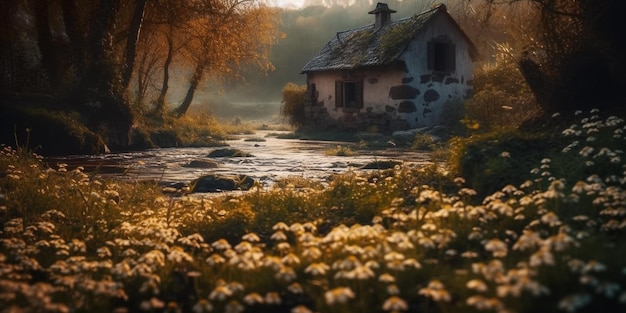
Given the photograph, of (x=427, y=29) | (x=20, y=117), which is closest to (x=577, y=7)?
(x=20, y=117)

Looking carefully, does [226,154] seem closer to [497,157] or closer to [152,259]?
[497,157]

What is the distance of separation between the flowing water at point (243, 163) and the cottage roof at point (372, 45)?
684 centimetres

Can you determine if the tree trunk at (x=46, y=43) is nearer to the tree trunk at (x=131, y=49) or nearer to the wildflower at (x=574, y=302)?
the tree trunk at (x=131, y=49)

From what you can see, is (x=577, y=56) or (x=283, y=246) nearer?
(x=283, y=246)

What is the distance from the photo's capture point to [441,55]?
92.0 feet

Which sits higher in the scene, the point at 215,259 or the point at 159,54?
the point at 159,54

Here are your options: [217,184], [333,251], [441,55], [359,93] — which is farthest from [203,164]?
[441,55]

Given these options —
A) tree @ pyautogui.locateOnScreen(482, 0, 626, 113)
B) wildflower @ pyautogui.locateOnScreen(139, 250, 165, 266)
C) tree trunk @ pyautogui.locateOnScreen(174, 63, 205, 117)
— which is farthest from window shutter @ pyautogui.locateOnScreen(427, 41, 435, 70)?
wildflower @ pyautogui.locateOnScreen(139, 250, 165, 266)

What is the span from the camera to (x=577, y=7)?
1033 cm

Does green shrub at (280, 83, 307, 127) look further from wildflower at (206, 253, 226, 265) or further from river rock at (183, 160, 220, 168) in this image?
wildflower at (206, 253, 226, 265)

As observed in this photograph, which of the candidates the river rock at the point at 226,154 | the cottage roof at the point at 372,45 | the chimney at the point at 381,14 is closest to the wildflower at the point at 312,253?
the river rock at the point at 226,154

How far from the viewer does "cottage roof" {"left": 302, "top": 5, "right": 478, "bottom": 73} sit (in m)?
25.5

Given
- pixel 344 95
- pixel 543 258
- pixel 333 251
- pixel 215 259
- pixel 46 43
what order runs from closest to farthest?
pixel 543 258 → pixel 215 259 → pixel 333 251 → pixel 46 43 → pixel 344 95

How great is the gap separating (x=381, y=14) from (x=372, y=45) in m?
2.35
